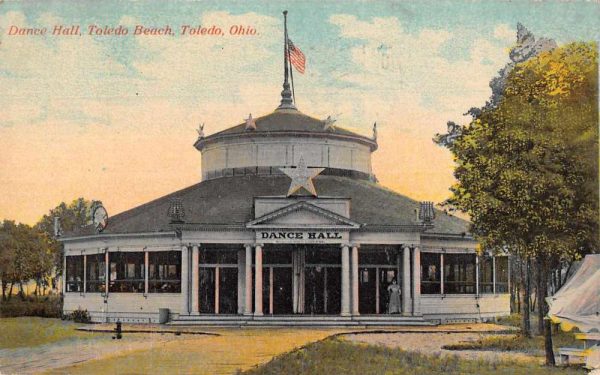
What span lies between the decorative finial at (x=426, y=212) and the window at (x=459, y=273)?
2547 millimetres

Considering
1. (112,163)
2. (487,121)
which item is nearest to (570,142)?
(487,121)

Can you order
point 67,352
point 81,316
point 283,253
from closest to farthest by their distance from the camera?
point 67,352 → point 283,253 → point 81,316

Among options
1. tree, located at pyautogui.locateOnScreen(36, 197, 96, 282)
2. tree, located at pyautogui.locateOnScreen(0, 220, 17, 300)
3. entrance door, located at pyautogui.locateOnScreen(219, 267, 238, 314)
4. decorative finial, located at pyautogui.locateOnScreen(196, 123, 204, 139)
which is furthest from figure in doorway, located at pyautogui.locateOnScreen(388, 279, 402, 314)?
Result: tree, located at pyautogui.locateOnScreen(36, 197, 96, 282)

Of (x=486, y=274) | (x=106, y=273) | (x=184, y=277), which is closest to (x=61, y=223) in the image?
(x=106, y=273)

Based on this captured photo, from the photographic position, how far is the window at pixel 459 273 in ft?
144

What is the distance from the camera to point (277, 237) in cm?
4019

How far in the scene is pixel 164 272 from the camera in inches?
1679

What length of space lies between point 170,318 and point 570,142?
19173mm

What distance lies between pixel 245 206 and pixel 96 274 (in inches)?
317

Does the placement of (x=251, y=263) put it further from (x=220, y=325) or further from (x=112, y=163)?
(x=112, y=163)

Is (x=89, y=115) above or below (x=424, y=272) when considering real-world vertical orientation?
above

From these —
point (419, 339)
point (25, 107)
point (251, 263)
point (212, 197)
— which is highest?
point (25, 107)

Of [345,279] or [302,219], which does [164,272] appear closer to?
[302,219]

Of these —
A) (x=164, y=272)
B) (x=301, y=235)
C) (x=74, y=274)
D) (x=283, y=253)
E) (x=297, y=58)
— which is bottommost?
(x=74, y=274)
